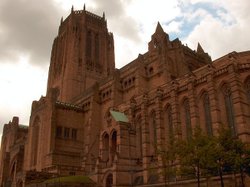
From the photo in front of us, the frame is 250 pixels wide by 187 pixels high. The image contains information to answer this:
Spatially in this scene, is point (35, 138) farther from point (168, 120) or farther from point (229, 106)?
point (229, 106)

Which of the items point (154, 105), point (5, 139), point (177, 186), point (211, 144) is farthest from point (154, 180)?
point (5, 139)

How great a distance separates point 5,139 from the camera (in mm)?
91938

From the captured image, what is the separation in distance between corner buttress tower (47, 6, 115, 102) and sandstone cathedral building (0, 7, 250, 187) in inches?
11.2

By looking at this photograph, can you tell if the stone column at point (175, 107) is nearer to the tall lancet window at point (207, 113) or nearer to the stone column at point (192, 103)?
the stone column at point (192, 103)

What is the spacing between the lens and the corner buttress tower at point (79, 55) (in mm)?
84750

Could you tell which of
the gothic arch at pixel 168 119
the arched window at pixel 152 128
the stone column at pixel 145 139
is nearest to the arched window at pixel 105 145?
the stone column at pixel 145 139

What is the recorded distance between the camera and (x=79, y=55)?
88.3 metres

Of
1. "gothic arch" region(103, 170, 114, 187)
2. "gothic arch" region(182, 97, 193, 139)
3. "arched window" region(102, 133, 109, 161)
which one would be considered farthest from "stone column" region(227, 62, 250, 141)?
"arched window" region(102, 133, 109, 161)

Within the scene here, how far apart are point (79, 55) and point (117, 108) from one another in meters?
34.9

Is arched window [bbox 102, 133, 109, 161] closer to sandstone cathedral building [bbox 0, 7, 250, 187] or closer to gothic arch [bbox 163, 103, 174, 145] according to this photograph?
sandstone cathedral building [bbox 0, 7, 250, 187]

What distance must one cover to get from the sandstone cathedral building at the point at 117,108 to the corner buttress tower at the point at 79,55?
11.2 inches

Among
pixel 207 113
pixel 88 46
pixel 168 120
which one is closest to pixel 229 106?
pixel 207 113

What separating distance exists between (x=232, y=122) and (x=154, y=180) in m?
12.1

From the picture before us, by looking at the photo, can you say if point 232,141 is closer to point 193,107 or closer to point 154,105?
point 193,107
